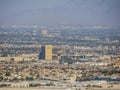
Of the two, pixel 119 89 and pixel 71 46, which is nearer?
pixel 119 89

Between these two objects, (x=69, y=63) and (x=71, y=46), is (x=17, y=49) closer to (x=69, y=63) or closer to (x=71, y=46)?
(x=71, y=46)

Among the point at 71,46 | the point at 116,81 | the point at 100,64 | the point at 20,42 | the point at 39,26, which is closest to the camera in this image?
the point at 116,81

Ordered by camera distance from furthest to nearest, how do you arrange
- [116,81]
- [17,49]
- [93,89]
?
[17,49] → [116,81] → [93,89]

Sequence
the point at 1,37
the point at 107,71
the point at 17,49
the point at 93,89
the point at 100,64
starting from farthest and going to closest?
the point at 1,37
the point at 17,49
the point at 100,64
the point at 107,71
the point at 93,89

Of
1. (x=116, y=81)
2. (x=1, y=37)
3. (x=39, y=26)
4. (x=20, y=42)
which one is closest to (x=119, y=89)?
(x=116, y=81)

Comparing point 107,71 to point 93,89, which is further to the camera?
point 107,71

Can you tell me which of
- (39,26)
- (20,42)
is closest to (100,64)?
(20,42)

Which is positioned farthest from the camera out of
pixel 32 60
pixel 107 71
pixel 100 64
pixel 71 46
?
pixel 71 46

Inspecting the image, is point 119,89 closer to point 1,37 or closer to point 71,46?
point 71,46
